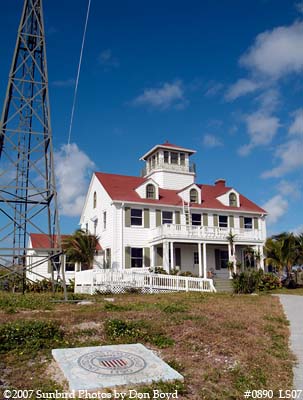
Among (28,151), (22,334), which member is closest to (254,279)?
(28,151)

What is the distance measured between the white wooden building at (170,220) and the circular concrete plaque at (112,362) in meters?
20.5

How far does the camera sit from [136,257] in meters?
28.5

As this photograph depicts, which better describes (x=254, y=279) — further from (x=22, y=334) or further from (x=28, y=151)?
(x=22, y=334)

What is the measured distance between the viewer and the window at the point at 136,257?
2831 cm

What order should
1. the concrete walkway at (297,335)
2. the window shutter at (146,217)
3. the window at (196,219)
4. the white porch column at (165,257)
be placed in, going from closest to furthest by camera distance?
the concrete walkway at (297,335)
the white porch column at (165,257)
the window shutter at (146,217)
the window at (196,219)

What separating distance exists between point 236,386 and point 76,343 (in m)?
Result: 3.12

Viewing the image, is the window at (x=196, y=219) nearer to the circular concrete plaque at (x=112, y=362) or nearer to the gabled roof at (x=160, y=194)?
the gabled roof at (x=160, y=194)

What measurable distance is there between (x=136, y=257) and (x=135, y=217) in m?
2.82

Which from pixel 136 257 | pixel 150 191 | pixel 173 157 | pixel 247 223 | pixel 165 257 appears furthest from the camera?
pixel 173 157

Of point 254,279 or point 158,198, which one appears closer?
point 254,279

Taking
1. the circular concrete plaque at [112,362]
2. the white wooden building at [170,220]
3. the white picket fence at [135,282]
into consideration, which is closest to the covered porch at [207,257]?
the white wooden building at [170,220]

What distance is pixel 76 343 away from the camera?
7.37 meters

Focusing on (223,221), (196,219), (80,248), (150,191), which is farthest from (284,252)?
(80,248)

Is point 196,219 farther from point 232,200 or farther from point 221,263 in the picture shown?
point 232,200
